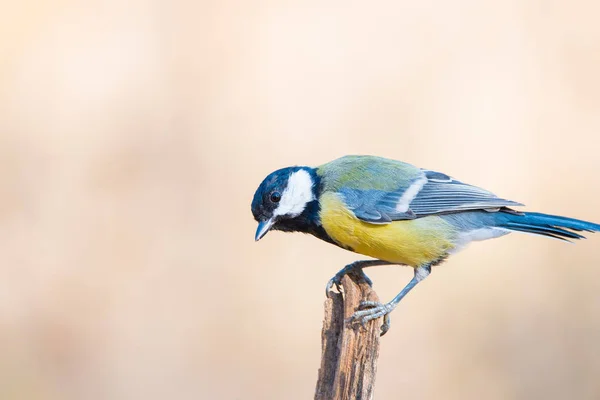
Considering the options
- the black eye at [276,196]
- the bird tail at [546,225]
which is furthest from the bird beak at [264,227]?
the bird tail at [546,225]

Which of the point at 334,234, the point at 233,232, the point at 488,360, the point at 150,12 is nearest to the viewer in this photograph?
the point at 334,234

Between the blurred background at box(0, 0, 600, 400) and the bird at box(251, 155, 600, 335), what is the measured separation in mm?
1510

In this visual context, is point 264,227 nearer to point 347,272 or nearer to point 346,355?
point 347,272

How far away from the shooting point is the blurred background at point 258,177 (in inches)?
205

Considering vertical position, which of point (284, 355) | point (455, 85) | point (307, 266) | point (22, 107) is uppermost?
point (455, 85)

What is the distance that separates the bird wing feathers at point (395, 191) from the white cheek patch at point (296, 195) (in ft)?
0.32

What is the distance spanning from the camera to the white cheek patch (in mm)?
3756

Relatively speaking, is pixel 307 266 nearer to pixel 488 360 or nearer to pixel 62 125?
pixel 488 360

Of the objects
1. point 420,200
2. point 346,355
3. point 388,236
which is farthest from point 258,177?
point 346,355

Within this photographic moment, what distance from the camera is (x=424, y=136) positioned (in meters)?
5.78

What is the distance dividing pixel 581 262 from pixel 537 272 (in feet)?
1.09

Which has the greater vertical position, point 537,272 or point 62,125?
point 62,125

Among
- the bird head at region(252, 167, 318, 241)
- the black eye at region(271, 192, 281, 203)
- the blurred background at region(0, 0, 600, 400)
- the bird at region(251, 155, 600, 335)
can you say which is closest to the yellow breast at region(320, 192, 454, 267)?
the bird at region(251, 155, 600, 335)

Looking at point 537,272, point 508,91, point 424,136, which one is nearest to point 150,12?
point 424,136
